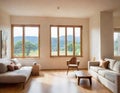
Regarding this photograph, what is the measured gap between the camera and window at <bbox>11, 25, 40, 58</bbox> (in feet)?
28.4

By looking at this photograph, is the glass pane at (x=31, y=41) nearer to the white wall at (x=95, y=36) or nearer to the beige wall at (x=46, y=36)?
the beige wall at (x=46, y=36)

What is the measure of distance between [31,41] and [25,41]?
318mm

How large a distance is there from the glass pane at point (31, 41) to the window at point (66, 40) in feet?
2.82

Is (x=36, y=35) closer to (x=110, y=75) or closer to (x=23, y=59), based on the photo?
(x=23, y=59)

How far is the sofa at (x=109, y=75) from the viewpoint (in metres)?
4.23

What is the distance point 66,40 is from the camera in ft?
29.6

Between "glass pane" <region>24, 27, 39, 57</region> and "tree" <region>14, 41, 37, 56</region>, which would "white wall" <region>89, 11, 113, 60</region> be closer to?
"glass pane" <region>24, 27, 39, 57</region>

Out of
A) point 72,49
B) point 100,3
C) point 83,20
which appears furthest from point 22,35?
point 100,3

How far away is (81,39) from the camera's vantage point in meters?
9.09

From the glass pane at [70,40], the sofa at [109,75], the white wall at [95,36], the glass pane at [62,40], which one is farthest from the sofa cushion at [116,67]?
the glass pane at [62,40]

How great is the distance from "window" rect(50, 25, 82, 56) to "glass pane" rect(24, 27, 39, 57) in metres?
0.86

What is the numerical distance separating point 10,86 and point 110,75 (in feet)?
10.3

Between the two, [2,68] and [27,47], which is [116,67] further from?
[27,47]

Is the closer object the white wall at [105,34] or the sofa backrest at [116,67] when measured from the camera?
the sofa backrest at [116,67]
